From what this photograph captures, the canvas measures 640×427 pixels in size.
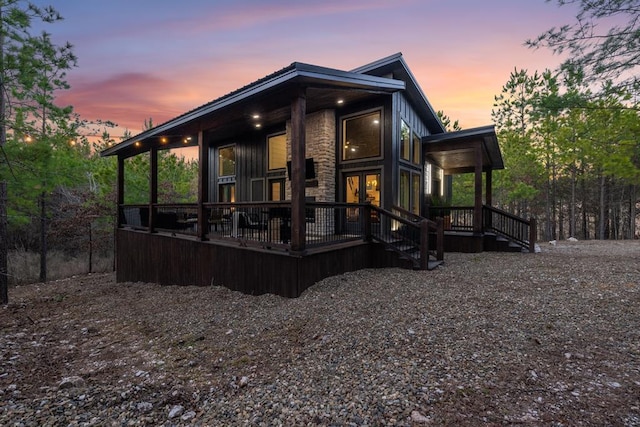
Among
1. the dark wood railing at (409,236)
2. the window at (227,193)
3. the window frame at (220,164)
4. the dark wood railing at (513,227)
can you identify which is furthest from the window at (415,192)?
the window at (227,193)

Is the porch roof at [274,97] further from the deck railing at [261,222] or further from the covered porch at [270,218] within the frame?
the deck railing at [261,222]

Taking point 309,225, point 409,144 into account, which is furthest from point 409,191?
point 309,225

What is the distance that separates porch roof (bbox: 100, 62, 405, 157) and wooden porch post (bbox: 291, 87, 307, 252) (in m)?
0.30

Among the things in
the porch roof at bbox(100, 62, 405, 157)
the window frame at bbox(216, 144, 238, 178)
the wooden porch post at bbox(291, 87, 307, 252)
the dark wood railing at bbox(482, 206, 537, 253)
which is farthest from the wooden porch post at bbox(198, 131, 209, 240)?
the dark wood railing at bbox(482, 206, 537, 253)

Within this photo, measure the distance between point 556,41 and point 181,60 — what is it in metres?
13.6

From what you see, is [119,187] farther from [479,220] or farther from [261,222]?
[479,220]

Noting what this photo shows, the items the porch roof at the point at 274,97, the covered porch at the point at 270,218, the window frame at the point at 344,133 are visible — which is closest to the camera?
the porch roof at the point at 274,97

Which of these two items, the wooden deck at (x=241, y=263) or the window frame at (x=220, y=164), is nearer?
the wooden deck at (x=241, y=263)

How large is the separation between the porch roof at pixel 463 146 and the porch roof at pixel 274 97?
3894 millimetres

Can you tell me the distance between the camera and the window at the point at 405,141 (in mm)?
9405

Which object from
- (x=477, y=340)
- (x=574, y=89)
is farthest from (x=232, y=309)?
(x=574, y=89)

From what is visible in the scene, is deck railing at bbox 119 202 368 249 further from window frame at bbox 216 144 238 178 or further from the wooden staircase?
the wooden staircase

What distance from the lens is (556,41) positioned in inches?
267

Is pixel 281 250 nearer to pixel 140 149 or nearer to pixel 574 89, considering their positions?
pixel 140 149
